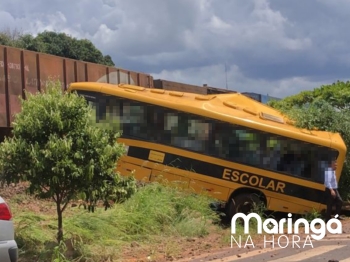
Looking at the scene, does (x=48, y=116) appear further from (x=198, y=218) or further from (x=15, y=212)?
(x=198, y=218)

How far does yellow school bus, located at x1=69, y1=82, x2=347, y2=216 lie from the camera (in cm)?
1179

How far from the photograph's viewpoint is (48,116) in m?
7.61

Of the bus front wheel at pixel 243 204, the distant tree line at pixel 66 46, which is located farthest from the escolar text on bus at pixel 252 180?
the distant tree line at pixel 66 46

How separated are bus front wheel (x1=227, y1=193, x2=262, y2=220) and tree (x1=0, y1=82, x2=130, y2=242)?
14.8 ft

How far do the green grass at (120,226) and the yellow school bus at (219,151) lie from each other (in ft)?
1.90

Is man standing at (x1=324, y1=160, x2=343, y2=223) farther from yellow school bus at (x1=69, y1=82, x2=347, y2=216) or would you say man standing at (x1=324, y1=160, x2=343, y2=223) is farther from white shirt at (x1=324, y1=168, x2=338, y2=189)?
yellow school bus at (x1=69, y1=82, x2=347, y2=216)

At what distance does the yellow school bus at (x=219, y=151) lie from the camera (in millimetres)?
11789

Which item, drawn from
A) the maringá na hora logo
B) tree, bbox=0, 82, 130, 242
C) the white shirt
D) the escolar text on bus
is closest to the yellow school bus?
the escolar text on bus

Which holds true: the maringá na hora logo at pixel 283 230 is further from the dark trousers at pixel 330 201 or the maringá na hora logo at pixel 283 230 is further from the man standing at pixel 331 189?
the man standing at pixel 331 189

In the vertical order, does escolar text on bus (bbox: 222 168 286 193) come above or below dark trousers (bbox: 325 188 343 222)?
above

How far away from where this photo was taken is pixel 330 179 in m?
12.0

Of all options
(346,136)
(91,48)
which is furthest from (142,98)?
(91,48)

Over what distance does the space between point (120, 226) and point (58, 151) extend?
2626mm

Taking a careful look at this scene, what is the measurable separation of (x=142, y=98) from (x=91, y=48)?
1721 inches
